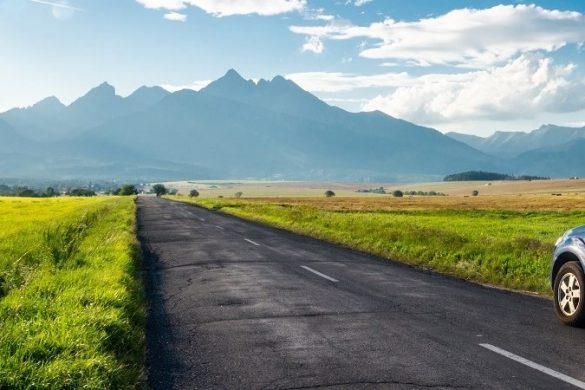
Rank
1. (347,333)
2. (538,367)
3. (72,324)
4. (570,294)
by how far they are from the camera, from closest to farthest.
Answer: (538,367) → (72,324) → (347,333) → (570,294)

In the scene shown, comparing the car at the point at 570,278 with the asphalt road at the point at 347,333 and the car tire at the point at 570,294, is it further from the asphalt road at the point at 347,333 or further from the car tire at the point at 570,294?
the asphalt road at the point at 347,333

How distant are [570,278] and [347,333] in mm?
3339

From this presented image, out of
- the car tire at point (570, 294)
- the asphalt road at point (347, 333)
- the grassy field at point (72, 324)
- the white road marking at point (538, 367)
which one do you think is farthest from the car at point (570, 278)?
the grassy field at point (72, 324)

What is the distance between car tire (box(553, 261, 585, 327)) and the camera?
25.5 feet

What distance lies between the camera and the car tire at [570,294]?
7.77 metres

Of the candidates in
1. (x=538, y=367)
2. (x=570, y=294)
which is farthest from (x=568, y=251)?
(x=538, y=367)

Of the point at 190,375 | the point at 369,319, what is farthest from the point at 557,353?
the point at 190,375

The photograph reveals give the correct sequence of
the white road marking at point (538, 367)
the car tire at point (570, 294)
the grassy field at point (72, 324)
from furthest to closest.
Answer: the car tire at point (570, 294), the white road marking at point (538, 367), the grassy field at point (72, 324)

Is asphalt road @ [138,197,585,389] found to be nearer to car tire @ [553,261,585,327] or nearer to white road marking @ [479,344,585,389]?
white road marking @ [479,344,585,389]

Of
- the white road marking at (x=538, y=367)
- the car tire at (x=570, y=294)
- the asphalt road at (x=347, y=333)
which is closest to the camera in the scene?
the white road marking at (x=538, y=367)

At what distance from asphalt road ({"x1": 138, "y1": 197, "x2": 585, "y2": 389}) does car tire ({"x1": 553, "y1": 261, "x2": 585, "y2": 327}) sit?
6.9 inches

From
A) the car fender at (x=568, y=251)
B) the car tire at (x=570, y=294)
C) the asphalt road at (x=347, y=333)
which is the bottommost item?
the asphalt road at (x=347, y=333)

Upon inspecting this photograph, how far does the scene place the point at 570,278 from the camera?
8070 millimetres

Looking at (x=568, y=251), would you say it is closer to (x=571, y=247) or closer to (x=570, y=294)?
(x=571, y=247)
